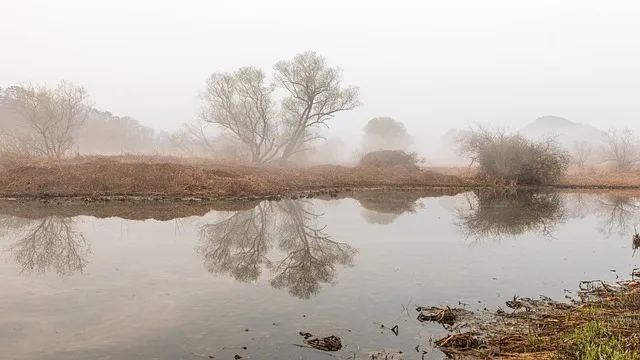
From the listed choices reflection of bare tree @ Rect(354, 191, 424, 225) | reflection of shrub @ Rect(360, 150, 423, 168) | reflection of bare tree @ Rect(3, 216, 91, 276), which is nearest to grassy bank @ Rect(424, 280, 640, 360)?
reflection of bare tree @ Rect(3, 216, 91, 276)

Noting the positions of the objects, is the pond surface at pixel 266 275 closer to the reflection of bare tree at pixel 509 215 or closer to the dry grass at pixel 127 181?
the reflection of bare tree at pixel 509 215

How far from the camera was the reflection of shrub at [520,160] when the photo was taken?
133 ft

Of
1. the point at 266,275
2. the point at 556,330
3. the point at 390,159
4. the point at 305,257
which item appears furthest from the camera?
the point at 390,159

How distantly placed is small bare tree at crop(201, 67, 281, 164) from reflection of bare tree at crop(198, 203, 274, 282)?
3178 cm

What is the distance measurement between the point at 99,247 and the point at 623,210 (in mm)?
31403

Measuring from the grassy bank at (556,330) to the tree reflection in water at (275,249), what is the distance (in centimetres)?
426

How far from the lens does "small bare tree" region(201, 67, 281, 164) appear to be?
50.8 m

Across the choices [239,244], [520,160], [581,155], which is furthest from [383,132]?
[239,244]

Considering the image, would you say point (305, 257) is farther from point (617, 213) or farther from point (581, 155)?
point (581, 155)

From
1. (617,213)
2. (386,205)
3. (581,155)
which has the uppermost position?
(581,155)

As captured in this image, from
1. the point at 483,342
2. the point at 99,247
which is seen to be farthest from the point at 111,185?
the point at 483,342

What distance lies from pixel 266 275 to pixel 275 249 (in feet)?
9.86

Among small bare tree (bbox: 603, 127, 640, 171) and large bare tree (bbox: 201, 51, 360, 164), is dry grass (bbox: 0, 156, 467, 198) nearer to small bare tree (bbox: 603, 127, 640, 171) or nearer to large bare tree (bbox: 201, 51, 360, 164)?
large bare tree (bbox: 201, 51, 360, 164)

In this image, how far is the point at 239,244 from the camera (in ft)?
50.3
